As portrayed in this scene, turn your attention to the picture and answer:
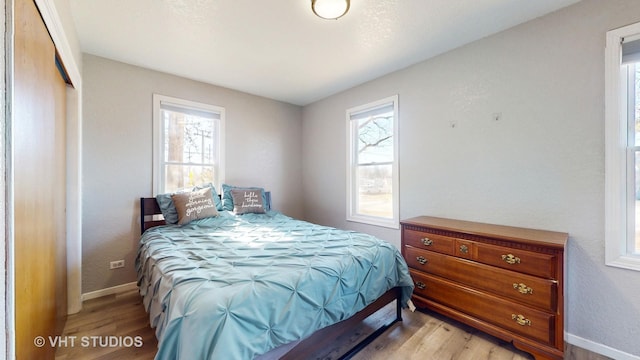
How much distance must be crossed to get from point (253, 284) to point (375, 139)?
2.57 m

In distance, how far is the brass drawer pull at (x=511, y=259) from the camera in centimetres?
178

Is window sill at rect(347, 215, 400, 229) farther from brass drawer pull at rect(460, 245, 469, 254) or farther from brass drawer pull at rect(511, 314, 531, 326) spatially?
brass drawer pull at rect(511, 314, 531, 326)

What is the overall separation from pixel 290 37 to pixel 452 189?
2134 millimetres

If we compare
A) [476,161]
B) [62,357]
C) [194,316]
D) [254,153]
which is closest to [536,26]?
[476,161]

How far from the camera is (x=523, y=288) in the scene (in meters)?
1.75

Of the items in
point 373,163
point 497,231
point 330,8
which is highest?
point 330,8

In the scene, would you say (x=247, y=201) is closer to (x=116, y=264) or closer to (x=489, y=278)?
(x=116, y=264)

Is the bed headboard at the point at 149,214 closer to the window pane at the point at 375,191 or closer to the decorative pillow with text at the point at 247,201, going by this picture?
the decorative pillow with text at the point at 247,201

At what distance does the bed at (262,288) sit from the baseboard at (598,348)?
1.15 m

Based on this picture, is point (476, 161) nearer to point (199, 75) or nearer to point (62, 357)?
point (199, 75)

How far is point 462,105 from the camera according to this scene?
2.49m

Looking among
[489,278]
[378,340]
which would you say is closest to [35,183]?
[378,340]

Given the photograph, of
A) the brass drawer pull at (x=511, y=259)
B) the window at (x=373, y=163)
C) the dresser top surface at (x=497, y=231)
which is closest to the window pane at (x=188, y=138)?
the window at (x=373, y=163)

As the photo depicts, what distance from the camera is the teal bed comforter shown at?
111 centimetres
